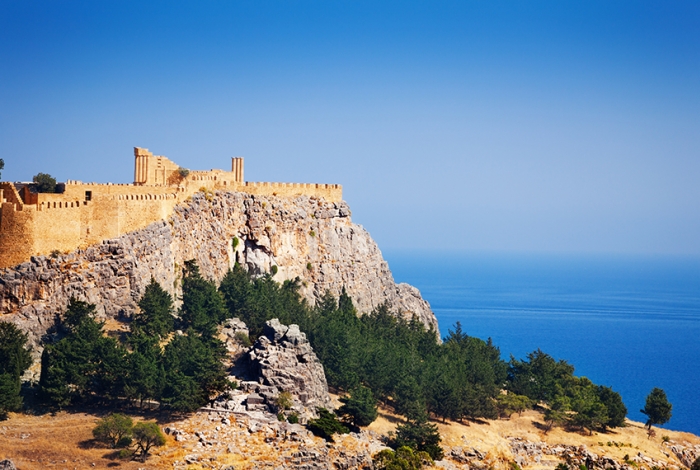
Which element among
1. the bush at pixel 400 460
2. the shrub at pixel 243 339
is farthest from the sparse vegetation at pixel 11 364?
the bush at pixel 400 460

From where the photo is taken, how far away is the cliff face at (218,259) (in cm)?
6375

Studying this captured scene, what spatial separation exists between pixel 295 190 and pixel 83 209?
2855cm

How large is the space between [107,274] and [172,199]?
1213 cm

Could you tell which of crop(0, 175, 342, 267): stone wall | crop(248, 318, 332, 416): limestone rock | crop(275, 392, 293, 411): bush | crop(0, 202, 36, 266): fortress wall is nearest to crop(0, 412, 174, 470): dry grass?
crop(275, 392, 293, 411): bush

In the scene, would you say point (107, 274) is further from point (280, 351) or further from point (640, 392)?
point (640, 392)

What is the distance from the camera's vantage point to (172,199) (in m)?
77.7

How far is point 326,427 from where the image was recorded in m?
59.2

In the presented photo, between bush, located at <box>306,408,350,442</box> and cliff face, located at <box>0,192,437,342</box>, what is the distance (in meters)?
18.8

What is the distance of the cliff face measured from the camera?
209ft

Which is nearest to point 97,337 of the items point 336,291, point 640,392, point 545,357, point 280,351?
point 280,351

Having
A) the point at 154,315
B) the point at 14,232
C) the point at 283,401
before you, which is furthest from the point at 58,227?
the point at 283,401

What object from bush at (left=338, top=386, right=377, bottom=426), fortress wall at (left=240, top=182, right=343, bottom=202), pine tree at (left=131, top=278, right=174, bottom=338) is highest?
fortress wall at (left=240, top=182, right=343, bottom=202)

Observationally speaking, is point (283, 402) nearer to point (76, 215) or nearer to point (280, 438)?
point (280, 438)

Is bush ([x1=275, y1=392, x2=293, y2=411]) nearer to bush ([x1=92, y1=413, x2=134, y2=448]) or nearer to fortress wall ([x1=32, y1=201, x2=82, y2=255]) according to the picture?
bush ([x1=92, y1=413, x2=134, y2=448])
